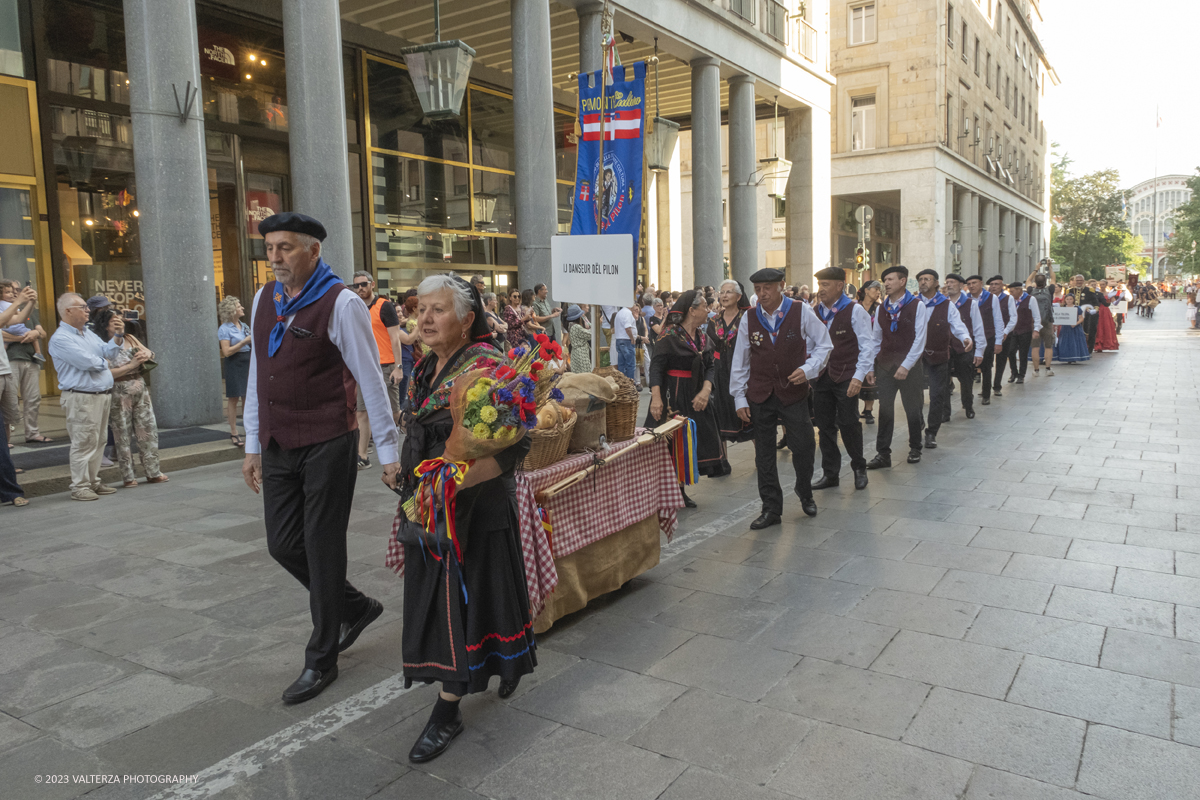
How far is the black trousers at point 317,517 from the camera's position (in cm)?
379

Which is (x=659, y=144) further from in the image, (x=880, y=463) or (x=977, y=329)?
(x=880, y=463)

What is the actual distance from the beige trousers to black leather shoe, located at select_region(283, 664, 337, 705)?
515 cm

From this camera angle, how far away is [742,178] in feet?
64.2

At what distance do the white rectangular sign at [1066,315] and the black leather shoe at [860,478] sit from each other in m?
16.1

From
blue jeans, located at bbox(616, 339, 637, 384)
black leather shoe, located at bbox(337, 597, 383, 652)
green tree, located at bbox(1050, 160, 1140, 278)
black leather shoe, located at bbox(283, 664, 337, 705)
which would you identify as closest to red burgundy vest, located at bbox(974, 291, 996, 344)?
blue jeans, located at bbox(616, 339, 637, 384)

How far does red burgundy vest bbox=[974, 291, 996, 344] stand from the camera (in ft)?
47.1

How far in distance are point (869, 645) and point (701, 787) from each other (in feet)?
5.19

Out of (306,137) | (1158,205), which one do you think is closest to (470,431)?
(306,137)

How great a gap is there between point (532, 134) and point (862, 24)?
2846cm

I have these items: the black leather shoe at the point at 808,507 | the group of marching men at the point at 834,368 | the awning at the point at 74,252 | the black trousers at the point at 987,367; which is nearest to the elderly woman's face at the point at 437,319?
the group of marching men at the point at 834,368

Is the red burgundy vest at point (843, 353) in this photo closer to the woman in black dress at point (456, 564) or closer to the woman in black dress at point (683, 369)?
the woman in black dress at point (683, 369)

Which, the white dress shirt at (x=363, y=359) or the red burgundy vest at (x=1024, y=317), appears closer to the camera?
the white dress shirt at (x=363, y=359)

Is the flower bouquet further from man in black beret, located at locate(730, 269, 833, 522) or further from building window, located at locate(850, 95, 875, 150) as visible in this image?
building window, located at locate(850, 95, 875, 150)

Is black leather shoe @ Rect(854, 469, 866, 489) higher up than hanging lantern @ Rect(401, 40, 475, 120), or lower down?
lower down
